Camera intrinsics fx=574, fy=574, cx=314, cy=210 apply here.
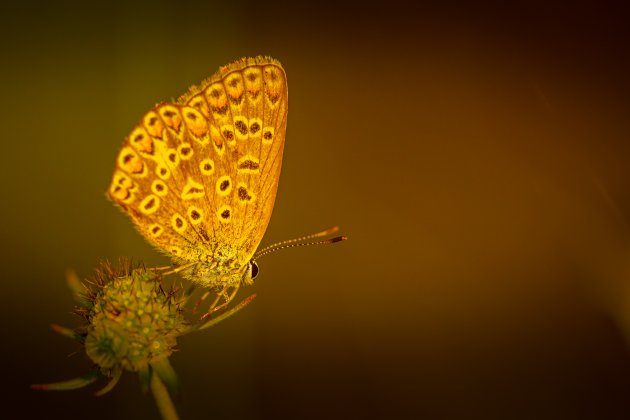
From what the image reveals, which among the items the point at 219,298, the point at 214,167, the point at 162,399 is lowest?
the point at 162,399

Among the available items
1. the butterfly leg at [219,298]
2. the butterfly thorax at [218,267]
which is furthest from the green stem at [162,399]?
the butterfly thorax at [218,267]

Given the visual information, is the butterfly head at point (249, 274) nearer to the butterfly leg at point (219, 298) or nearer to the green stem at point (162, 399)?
the butterfly leg at point (219, 298)

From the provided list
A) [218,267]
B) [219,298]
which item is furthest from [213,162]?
[219,298]

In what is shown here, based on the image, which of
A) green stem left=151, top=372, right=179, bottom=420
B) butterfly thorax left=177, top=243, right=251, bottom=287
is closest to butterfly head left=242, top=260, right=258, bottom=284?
butterfly thorax left=177, top=243, right=251, bottom=287

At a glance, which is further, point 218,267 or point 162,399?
point 218,267

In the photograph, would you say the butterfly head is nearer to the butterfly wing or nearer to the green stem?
the butterfly wing

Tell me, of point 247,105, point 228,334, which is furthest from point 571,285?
point 247,105

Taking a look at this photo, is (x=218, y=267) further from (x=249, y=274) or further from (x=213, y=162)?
(x=213, y=162)
